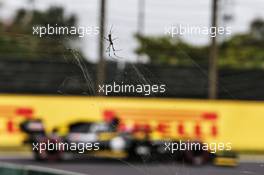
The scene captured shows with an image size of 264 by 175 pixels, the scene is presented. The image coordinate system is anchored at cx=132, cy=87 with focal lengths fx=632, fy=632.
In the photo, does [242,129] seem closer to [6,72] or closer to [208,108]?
[208,108]

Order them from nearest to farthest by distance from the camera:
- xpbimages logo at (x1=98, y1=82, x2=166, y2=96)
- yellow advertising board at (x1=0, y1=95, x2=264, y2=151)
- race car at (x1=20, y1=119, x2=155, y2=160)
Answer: xpbimages logo at (x1=98, y1=82, x2=166, y2=96) < race car at (x1=20, y1=119, x2=155, y2=160) < yellow advertising board at (x1=0, y1=95, x2=264, y2=151)

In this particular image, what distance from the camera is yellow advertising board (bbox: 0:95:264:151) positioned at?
1677cm

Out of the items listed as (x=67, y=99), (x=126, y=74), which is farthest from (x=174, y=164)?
(x=67, y=99)

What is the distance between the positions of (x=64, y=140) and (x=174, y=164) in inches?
290

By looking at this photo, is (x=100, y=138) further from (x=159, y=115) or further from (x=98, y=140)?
(x=159, y=115)

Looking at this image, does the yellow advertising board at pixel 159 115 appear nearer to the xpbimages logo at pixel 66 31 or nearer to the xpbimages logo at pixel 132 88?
the xpbimages logo at pixel 66 31

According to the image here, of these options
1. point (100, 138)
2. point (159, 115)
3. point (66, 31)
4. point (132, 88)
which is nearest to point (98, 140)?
point (100, 138)

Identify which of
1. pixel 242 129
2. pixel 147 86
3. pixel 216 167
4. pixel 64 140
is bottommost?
pixel 242 129

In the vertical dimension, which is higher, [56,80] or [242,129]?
[56,80]

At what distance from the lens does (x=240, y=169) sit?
14.3 ft

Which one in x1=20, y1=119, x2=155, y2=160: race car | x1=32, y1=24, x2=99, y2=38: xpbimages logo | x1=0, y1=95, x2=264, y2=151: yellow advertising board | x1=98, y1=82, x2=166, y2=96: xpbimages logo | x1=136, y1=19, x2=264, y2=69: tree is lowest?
x1=0, y1=95, x2=264, y2=151: yellow advertising board

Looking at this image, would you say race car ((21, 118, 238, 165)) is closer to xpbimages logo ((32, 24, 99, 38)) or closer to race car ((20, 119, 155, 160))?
race car ((20, 119, 155, 160))

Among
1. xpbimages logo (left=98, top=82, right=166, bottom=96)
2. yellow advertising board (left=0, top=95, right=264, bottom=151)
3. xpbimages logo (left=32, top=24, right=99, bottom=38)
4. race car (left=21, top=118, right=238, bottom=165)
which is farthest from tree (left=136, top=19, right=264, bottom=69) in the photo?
xpbimages logo (left=98, top=82, right=166, bottom=96)

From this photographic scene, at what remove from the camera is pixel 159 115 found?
55.2 ft
